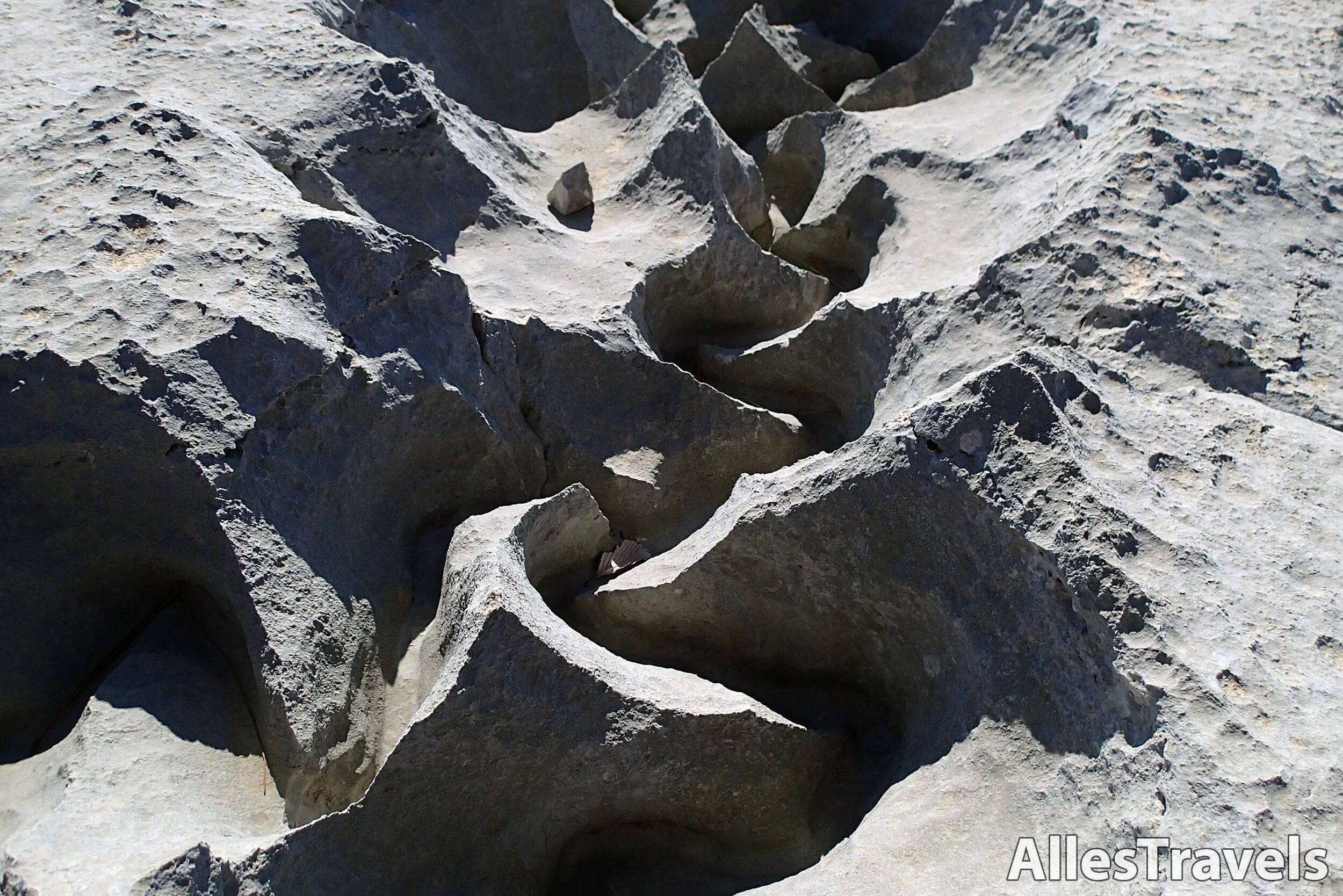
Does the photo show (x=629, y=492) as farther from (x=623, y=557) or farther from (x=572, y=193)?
(x=572, y=193)

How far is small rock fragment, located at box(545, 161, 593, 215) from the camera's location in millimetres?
2562

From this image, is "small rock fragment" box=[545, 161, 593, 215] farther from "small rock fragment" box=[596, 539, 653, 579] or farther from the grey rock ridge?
"small rock fragment" box=[596, 539, 653, 579]

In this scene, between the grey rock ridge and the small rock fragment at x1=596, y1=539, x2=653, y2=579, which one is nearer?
the grey rock ridge

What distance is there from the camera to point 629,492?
221 centimetres

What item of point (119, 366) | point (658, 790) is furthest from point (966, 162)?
point (119, 366)

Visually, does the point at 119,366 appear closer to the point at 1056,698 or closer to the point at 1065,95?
the point at 1056,698

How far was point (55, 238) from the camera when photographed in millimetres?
1849

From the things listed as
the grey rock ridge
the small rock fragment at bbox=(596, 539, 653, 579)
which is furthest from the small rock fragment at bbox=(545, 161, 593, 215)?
the small rock fragment at bbox=(596, 539, 653, 579)

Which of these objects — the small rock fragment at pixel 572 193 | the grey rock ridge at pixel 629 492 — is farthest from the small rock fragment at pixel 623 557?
the small rock fragment at pixel 572 193

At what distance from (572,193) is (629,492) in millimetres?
769

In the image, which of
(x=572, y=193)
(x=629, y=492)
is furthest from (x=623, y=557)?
(x=572, y=193)

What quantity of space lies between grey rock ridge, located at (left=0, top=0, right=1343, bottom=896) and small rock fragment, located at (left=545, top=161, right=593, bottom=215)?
0.05 feet

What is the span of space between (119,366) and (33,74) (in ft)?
2.99

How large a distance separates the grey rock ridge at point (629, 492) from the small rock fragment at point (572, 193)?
0.6 inches
